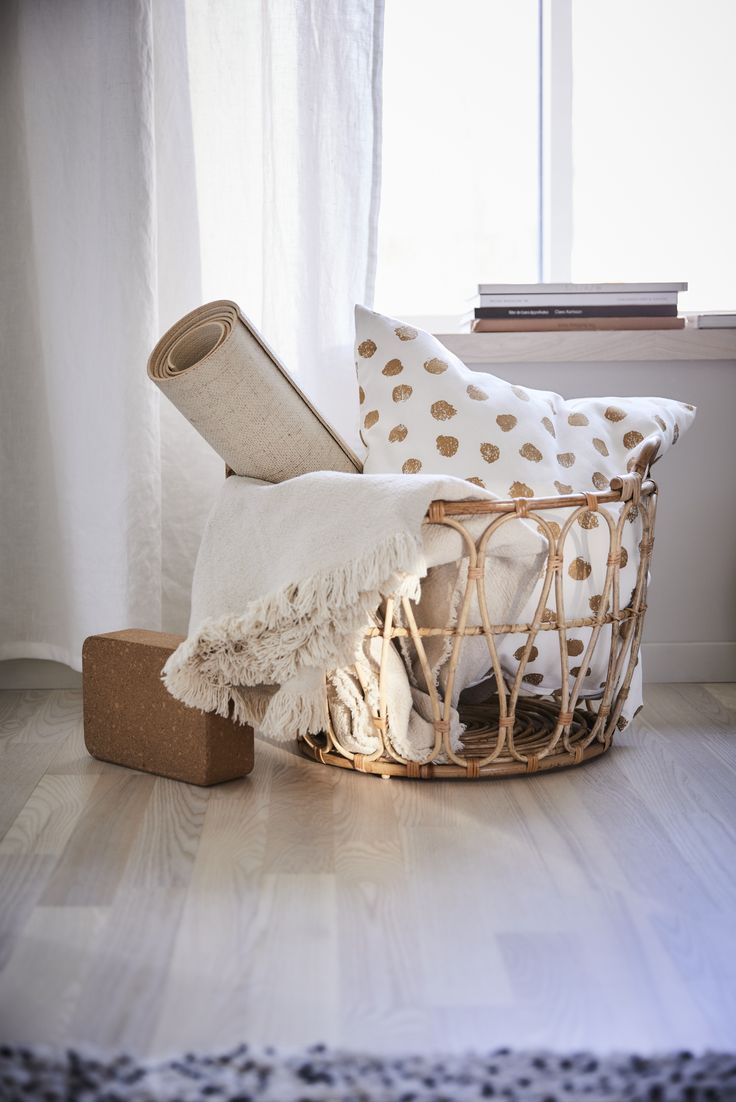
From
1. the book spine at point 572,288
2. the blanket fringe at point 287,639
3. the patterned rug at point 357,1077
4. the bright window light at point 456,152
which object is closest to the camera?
the patterned rug at point 357,1077

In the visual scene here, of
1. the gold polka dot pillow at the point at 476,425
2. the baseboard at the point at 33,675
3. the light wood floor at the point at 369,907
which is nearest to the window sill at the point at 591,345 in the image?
the gold polka dot pillow at the point at 476,425

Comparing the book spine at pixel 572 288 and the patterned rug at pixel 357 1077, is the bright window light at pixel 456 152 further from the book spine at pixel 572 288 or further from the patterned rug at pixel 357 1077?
the patterned rug at pixel 357 1077

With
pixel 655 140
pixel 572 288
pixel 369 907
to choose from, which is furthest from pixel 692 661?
pixel 369 907

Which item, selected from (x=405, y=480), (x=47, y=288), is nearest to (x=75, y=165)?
(x=47, y=288)

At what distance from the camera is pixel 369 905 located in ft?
3.09

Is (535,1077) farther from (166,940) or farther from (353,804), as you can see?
(353,804)

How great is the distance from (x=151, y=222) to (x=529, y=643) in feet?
3.08

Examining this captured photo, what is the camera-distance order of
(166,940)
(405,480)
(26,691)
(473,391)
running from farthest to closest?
(26,691)
(473,391)
(405,480)
(166,940)

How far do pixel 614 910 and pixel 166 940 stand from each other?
38 centimetres

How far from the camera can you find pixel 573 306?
1827 mm

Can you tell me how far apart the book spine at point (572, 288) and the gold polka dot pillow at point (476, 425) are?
1.45 ft

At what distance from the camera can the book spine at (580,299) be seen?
1.82 meters

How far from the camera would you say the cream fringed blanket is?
3.60ft

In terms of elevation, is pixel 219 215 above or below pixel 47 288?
above
